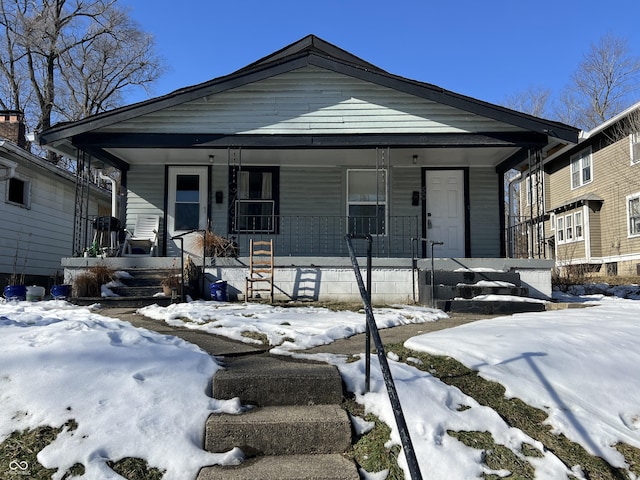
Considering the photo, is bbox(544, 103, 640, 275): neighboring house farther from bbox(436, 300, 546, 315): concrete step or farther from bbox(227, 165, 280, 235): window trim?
bbox(227, 165, 280, 235): window trim

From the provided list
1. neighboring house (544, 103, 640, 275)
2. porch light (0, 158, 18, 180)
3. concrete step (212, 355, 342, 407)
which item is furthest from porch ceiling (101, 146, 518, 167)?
concrete step (212, 355, 342, 407)

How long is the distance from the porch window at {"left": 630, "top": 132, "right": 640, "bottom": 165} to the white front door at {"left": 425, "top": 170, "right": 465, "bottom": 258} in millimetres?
9748

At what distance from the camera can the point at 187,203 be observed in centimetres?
1105

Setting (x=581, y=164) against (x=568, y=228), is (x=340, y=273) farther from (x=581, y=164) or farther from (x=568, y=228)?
(x=568, y=228)

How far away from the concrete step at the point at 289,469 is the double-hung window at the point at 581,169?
2024 centimetres

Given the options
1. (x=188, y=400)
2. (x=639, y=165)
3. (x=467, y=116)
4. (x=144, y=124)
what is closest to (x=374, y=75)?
(x=467, y=116)

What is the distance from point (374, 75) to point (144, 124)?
4.69 meters

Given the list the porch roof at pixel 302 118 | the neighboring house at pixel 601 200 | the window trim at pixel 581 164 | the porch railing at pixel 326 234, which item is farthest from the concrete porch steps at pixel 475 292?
the window trim at pixel 581 164

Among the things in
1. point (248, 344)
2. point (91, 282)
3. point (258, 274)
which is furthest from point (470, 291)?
point (91, 282)

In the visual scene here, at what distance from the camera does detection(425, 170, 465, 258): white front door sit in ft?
36.2

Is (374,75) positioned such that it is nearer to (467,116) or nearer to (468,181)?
(467,116)

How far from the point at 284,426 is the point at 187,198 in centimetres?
904

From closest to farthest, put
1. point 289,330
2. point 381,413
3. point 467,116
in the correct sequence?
point 381,413
point 289,330
point 467,116

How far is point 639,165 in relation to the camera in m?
16.7
